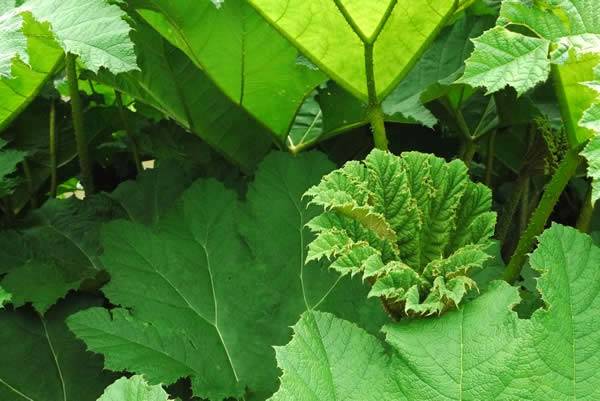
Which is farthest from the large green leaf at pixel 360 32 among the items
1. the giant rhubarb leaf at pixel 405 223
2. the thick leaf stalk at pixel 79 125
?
the thick leaf stalk at pixel 79 125

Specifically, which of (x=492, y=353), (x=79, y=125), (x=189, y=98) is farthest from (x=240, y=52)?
(x=492, y=353)

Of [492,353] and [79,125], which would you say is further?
[79,125]

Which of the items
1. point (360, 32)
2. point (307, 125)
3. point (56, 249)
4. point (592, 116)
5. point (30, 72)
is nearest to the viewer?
point (592, 116)

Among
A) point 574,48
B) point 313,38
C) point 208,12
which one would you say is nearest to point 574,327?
point 574,48

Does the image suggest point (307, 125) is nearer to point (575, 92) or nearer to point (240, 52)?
point (240, 52)

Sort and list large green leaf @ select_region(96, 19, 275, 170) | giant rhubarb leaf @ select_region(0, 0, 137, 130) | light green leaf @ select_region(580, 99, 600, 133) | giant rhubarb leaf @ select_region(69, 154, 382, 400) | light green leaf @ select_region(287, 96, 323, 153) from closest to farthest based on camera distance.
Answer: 1. light green leaf @ select_region(580, 99, 600, 133)
2. giant rhubarb leaf @ select_region(0, 0, 137, 130)
3. giant rhubarb leaf @ select_region(69, 154, 382, 400)
4. large green leaf @ select_region(96, 19, 275, 170)
5. light green leaf @ select_region(287, 96, 323, 153)

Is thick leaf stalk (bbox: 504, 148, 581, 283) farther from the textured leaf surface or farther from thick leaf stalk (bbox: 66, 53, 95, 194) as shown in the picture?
thick leaf stalk (bbox: 66, 53, 95, 194)

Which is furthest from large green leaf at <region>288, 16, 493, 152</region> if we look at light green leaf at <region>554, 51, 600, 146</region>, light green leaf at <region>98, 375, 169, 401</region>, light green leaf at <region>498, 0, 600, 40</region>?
light green leaf at <region>98, 375, 169, 401</region>
